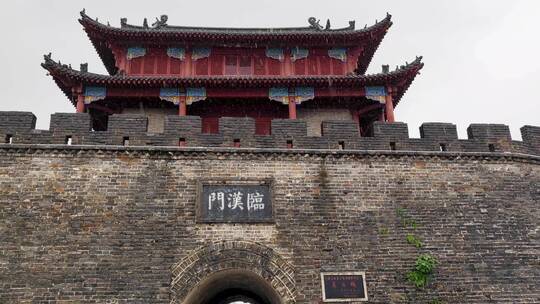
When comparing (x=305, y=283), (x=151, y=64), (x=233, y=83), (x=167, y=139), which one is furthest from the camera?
(x=151, y=64)

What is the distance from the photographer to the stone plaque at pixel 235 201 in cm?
739

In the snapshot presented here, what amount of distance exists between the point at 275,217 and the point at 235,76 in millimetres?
6366

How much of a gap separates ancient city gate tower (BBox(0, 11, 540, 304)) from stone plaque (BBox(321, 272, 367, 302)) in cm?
2

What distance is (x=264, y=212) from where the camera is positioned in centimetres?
748

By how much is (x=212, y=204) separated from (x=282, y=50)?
25.6 ft

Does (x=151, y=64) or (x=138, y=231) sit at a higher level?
(x=151, y=64)

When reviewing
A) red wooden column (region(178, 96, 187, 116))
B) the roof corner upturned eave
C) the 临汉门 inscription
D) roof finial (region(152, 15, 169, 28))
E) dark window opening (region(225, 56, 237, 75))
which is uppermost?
roof finial (region(152, 15, 169, 28))

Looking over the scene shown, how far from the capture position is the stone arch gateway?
6.94 m

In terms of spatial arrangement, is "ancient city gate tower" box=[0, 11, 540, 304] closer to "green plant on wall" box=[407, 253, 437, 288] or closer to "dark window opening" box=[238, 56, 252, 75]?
"green plant on wall" box=[407, 253, 437, 288]

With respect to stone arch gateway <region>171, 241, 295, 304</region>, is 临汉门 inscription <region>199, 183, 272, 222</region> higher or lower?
higher

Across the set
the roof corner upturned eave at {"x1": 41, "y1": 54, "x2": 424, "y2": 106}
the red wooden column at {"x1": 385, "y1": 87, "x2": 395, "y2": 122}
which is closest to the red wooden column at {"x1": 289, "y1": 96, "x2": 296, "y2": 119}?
the roof corner upturned eave at {"x1": 41, "y1": 54, "x2": 424, "y2": 106}

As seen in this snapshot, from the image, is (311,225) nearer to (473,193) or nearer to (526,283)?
(473,193)

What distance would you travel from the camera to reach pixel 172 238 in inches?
283

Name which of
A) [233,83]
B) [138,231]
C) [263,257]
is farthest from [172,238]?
[233,83]
